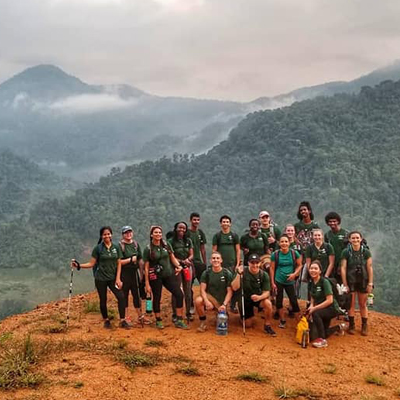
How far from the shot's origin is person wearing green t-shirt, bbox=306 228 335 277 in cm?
769

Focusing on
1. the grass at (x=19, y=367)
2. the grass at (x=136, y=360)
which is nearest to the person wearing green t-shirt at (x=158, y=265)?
the grass at (x=136, y=360)

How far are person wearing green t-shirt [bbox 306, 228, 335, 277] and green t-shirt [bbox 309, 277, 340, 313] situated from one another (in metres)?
0.48

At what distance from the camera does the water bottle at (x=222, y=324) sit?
292 inches

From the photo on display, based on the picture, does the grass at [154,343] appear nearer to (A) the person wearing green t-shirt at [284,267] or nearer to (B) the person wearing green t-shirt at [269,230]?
(A) the person wearing green t-shirt at [284,267]

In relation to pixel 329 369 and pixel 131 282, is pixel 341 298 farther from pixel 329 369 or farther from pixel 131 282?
pixel 131 282

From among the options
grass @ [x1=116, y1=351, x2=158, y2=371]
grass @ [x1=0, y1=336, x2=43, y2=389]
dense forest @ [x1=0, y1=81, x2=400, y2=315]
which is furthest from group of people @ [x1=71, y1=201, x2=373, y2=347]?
dense forest @ [x1=0, y1=81, x2=400, y2=315]

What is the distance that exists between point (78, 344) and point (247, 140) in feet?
278

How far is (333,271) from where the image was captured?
7.82m

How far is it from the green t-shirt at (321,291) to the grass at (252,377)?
72.9 inches

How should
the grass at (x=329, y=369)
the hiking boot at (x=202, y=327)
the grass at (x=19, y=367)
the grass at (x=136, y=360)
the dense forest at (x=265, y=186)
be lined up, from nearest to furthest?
the grass at (x=19, y=367) → the grass at (x=136, y=360) → the grass at (x=329, y=369) → the hiking boot at (x=202, y=327) → the dense forest at (x=265, y=186)

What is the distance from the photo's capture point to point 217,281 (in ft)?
24.8

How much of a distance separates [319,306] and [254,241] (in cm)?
153

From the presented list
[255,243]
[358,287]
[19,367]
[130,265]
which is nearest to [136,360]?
[19,367]

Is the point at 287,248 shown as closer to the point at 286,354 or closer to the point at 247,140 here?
the point at 286,354
